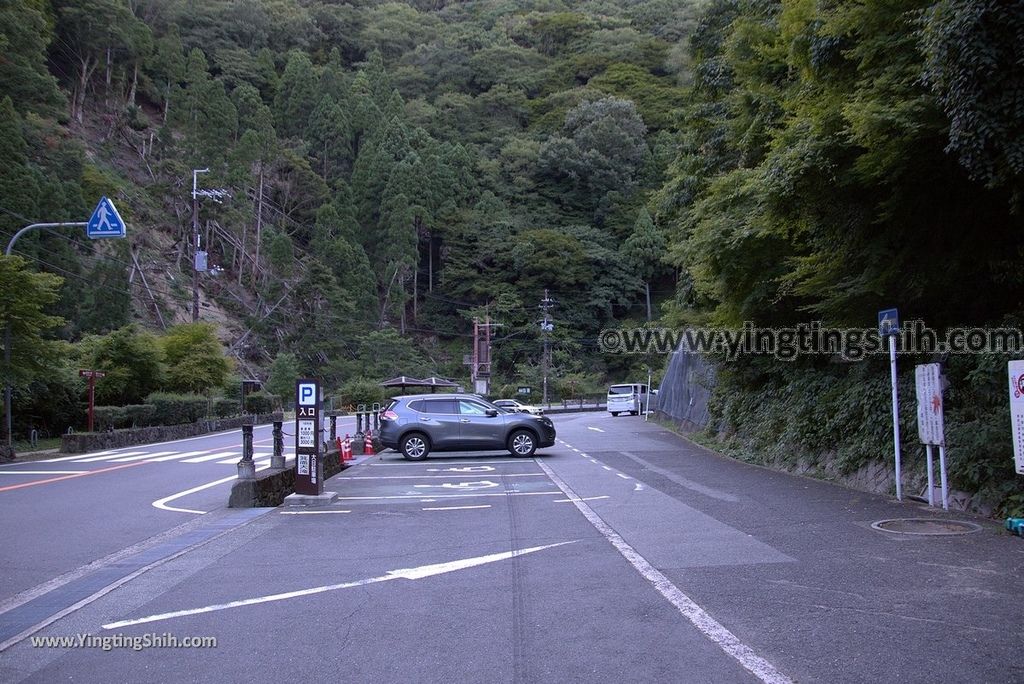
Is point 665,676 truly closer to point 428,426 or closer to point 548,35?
point 428,426

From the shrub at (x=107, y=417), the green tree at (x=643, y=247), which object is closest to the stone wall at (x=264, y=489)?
the shrub at (x=107, y=417)

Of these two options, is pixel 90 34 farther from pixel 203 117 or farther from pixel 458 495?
pixel 458 495

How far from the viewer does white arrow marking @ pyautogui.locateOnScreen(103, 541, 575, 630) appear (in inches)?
244

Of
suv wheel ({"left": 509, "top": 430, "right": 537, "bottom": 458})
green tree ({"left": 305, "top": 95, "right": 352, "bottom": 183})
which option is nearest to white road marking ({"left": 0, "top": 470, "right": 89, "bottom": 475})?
suv wheel ({"left": 509, "top": 430, "right": 537, "bottom": 458})

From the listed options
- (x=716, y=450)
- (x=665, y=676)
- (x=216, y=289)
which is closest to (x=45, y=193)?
(x=216, y=289)

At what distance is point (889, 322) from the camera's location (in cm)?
1123

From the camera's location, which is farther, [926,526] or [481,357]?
[481,357]

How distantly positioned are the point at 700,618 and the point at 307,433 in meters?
7.87

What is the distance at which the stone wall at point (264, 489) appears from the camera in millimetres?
11898

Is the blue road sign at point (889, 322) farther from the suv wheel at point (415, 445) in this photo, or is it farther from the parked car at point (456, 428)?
the suv wheel at point (415, 445)

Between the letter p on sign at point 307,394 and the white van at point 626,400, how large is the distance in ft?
124

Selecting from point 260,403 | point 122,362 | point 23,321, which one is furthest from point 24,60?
point 23,321

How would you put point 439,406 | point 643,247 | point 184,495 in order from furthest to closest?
point 643,247, point 439,406, point 184,495

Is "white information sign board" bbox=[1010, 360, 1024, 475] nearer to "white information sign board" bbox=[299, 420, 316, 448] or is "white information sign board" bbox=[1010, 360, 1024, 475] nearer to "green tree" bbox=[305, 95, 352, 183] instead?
"white information sign board" bbox=[299, 420, 316, 448]
